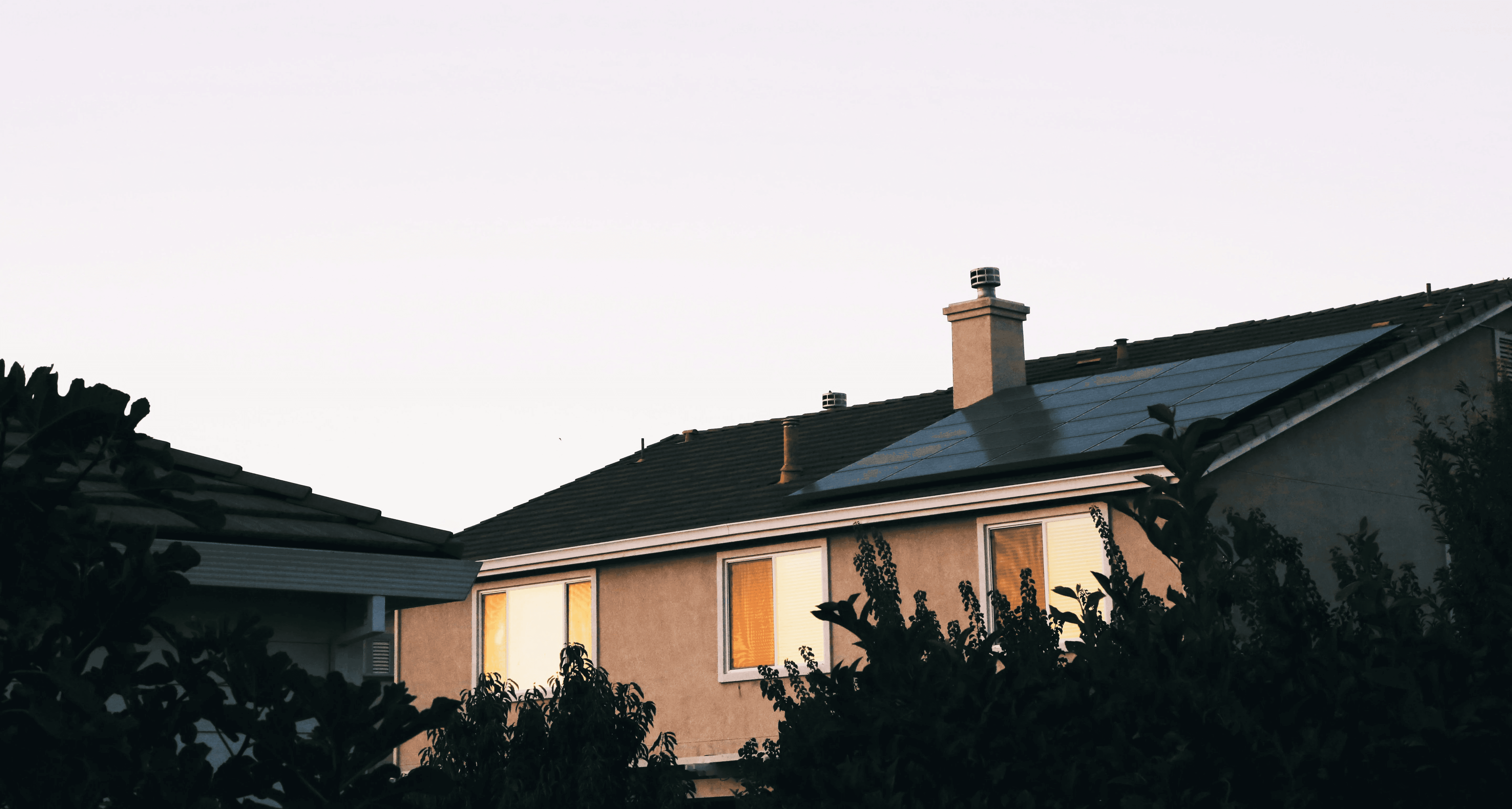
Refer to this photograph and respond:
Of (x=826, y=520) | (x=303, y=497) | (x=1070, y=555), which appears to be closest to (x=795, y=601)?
(x=826, y=520)

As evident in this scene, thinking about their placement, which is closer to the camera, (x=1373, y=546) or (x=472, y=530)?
(x=1373, y=546)

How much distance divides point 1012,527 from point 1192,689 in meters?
15.1

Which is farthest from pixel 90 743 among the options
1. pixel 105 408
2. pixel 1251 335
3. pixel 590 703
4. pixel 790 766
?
pixel 1251 335

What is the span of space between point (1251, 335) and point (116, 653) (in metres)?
23.2

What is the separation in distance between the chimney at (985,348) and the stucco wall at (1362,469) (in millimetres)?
5912

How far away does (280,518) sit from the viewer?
10281 millimetres

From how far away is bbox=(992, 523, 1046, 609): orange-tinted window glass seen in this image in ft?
67.1

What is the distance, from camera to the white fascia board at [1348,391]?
63.6 ft

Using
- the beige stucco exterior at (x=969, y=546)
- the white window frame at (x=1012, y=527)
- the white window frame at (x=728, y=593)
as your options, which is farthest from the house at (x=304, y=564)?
the white window frame at (x=728, y=593)

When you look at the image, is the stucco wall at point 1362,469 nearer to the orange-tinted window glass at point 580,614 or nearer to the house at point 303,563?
the orange-tinted window glass at point 580,614

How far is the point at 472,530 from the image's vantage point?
94.2 ft

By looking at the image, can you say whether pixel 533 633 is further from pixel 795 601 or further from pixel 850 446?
pixel 850 446

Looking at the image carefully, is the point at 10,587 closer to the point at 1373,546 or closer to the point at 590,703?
A: the point at 1373,546

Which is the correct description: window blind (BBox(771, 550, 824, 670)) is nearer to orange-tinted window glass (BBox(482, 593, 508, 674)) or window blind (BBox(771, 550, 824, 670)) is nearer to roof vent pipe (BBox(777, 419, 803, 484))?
roof vent pipe (BBox(777, 419, 803, 484))
